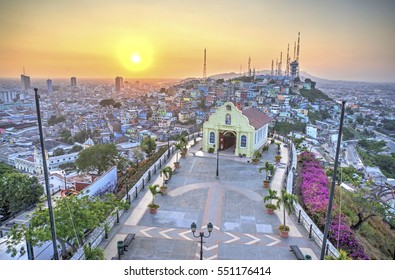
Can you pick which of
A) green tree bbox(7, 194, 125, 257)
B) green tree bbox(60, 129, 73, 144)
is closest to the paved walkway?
green tree bbox(7, 194, 125, 257)

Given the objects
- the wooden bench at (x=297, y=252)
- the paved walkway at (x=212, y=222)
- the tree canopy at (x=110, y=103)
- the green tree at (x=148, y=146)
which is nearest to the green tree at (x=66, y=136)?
the tree canopy at (x=110, y=103)

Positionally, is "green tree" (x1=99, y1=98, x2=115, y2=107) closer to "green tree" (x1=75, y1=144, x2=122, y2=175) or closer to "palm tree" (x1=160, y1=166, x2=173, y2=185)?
"green tree" (x1=75, y1=144, x2=122, y2=175)

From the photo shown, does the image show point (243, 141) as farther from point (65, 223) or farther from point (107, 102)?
point (107, 102)

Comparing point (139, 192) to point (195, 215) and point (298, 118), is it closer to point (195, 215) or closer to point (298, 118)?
point (195, 215)

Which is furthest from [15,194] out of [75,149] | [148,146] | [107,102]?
[107,102]

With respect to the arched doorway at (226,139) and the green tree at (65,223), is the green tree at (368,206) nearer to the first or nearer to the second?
the arched doorway at (226,139)
